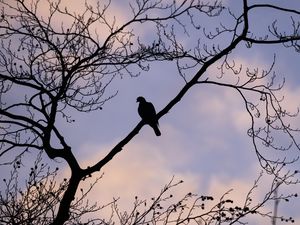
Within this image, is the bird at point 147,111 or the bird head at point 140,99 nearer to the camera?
the bird at point 147,111

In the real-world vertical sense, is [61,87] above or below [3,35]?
below

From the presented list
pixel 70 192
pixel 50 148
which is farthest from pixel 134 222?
pixel 50 148

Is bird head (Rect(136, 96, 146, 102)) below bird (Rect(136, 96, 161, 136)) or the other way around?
the other way around

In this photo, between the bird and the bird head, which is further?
the bird head

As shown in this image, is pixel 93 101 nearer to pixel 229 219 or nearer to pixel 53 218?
pixel 53 218

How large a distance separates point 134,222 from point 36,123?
1973 millimetres

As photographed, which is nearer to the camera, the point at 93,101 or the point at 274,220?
the point at 274,220

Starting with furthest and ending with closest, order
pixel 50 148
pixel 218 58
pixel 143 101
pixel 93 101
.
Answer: pixel 143 101 < pixel 93 101 < pixel 50 148 < pixel 218 58

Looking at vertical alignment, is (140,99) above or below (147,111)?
above

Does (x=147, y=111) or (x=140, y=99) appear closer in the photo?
(x=147, y=111)

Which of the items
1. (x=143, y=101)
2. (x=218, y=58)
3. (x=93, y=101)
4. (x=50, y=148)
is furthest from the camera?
(x=143, y=101)

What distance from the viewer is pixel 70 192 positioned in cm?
733

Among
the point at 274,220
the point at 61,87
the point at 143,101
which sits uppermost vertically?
the point at 143,101

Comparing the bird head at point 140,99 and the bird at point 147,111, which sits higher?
the bird head at point 140,99
